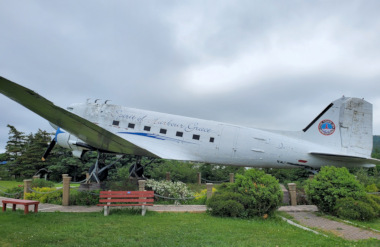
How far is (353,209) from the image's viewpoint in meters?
8.84

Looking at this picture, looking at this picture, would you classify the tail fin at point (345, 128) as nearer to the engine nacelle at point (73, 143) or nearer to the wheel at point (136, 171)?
the wheel at point (136, 171)

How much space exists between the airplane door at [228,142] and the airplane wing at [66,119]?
12.1 feet

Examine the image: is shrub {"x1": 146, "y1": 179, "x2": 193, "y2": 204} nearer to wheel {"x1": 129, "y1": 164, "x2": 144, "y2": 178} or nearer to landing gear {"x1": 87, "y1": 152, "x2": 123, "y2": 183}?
landing gear {"x1": 87, "y1": 152, "x2": 123, "y2": 183}

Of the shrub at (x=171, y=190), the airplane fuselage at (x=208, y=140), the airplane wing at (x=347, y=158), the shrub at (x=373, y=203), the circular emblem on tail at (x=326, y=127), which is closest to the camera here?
the shrub at (x=373, y=203)

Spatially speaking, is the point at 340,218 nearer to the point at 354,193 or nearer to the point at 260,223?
the point at 354,193

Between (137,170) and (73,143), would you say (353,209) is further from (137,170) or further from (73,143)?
(73,143)

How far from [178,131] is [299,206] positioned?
6962mm

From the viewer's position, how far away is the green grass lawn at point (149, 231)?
19.1 ft

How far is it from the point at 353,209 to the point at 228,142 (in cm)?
610

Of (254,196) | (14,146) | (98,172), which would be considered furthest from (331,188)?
(14,146)

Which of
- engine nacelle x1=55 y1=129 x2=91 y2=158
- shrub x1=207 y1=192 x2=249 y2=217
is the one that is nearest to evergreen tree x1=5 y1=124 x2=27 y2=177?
engine nacelle x1=55 y1=129 x2=91 y2=158

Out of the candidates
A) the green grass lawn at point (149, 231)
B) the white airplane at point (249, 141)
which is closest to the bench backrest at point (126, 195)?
the green grass lawn at point (149, 231)

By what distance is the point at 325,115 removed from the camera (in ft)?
43.9

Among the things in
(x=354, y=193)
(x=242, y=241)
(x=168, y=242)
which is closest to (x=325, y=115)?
(x=354, y=193)
